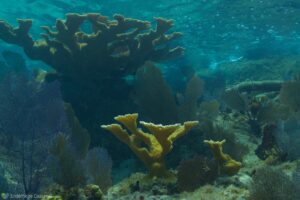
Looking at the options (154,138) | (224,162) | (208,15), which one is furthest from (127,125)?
(208,15)

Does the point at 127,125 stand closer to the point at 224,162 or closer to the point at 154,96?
the point at 224,162

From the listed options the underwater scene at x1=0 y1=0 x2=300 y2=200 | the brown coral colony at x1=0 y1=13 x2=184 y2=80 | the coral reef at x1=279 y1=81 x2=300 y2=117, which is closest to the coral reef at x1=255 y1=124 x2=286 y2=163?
the underwater scene at x1=0 y1=0 x2=300 y2=200

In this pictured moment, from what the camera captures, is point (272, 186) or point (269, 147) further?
point (269, 147)

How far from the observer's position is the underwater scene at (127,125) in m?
5.66

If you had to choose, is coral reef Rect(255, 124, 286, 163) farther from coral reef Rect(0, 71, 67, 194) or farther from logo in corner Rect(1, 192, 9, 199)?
logo in corner Rect(1, 192, 9, 199)

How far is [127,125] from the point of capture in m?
6.09

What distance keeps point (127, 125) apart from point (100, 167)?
1097 mm

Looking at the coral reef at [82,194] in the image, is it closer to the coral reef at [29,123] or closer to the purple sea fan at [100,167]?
the coral reef at [29,123]

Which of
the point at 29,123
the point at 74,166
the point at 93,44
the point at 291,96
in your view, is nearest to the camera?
the point at 74,166

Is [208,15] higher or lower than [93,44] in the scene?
lower

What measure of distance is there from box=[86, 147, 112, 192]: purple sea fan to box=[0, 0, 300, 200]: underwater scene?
0.8 inches

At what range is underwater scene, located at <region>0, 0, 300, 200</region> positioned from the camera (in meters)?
5.66

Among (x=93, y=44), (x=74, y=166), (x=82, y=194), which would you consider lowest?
(x=74, y=166)

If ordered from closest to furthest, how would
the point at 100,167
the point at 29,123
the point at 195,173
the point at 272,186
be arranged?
1. the point at 272,186
2. the point at 195,173
3. the point at 29,123
4. the point at 100,167
